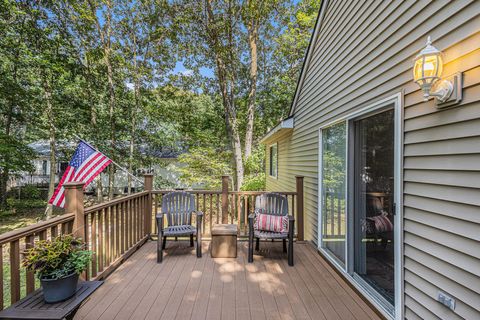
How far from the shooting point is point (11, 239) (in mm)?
1891

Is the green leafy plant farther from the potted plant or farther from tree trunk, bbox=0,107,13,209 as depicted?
tree trunk, bbox=0,107,13,209

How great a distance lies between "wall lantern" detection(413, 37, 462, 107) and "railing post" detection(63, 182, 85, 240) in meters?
3.30

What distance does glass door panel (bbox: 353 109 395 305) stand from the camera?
96.1 inches

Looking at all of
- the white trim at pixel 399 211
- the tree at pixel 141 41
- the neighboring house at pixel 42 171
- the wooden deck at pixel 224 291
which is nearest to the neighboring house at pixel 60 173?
the neighboring house at pixel 42 171

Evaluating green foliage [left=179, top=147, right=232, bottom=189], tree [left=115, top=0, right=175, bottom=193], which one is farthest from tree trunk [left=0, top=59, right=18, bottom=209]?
green foliage [left=179, top=147, right=232, bottom=189]

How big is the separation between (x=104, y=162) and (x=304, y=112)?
3936 millimetres

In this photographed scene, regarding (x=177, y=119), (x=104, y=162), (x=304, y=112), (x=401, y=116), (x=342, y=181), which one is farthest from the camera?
(x=177, y=119)

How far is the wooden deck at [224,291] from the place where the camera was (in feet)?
8.18

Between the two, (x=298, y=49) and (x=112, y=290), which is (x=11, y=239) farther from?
(x=298, y=49)

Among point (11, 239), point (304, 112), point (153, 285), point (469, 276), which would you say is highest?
point (304, 112)

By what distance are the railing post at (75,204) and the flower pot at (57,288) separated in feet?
2.67

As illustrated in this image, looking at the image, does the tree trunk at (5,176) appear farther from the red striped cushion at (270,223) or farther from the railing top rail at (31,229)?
the red striped cushion at (270,223)

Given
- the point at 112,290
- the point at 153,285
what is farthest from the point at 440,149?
the point at 112,290

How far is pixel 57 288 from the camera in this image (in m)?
1.95
